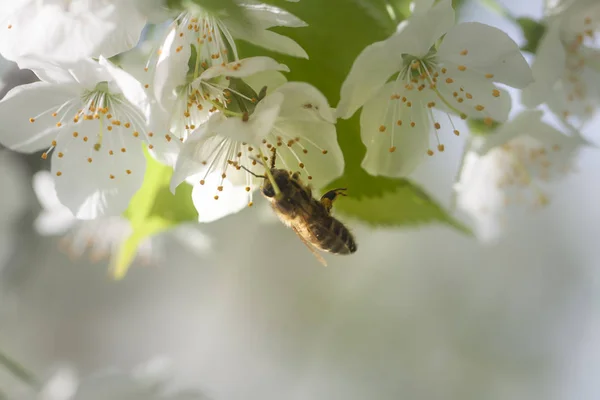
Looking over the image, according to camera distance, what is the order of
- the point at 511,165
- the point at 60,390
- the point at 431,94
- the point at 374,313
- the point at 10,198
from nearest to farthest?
the point at 431,94, the point at 511,165, the point at 60,390, the point at 10,198, the point at 374,313

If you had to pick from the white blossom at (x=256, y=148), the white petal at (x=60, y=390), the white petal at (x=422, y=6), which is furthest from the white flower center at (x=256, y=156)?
the white petal at (x=60, y=390)

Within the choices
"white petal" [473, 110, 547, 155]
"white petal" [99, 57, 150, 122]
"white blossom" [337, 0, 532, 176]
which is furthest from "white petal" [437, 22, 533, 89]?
"white petal" [99, 57, 150, 122]

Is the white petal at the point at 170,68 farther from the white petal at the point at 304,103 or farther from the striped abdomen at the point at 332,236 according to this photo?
the striped abdomen at the point at 332,236

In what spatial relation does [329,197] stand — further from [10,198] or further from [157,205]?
[10,198]

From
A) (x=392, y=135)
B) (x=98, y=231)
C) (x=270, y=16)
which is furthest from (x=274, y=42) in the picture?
(x=98, y=231)

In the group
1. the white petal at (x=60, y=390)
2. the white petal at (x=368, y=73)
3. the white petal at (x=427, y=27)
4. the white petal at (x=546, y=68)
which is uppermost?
the white petal at (x=546, y=68)

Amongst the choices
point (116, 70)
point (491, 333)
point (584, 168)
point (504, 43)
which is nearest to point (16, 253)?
point (116, 70)
